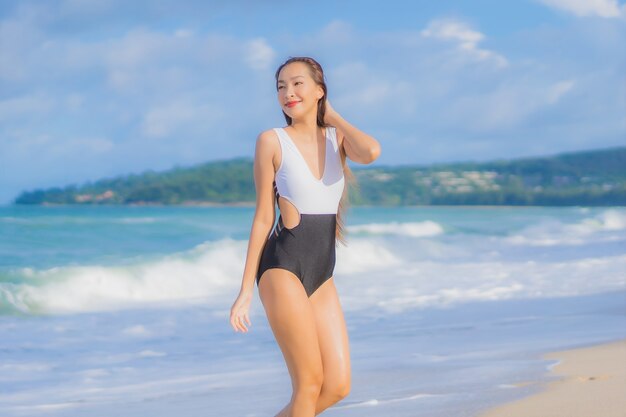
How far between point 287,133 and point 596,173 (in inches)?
2223

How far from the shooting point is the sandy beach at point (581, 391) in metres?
5.39

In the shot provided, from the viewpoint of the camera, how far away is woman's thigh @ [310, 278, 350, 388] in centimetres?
401

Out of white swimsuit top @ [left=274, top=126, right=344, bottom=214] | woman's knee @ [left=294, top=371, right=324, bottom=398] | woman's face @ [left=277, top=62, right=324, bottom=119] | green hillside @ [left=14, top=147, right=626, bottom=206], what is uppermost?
green hillside @ [left=14, top=147, right=626, bottom=206]

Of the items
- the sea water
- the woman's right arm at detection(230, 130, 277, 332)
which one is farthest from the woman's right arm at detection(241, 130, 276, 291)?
the sea water

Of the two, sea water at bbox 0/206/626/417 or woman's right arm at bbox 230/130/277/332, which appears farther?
sea water at bbox 0/206/626/417

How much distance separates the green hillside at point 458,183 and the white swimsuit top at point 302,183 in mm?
41050

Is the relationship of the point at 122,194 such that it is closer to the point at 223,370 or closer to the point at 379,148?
the point at 223,370

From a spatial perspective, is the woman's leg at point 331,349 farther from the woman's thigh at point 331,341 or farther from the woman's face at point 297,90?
the woman's face at point 297,90

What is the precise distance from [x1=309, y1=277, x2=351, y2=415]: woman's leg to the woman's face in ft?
2.43

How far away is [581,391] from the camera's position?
5.89 m

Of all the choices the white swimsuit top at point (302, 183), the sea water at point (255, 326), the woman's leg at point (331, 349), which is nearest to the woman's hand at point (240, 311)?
the woman's leg at point (331, 349)

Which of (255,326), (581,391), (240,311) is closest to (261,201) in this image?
(240,311)

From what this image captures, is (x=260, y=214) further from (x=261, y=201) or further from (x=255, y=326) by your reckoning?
(x=255, y=326)

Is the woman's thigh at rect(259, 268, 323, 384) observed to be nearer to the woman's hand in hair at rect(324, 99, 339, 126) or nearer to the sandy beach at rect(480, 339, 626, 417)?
the woman's hand in hair at rect(324, 99, 339, 126)
